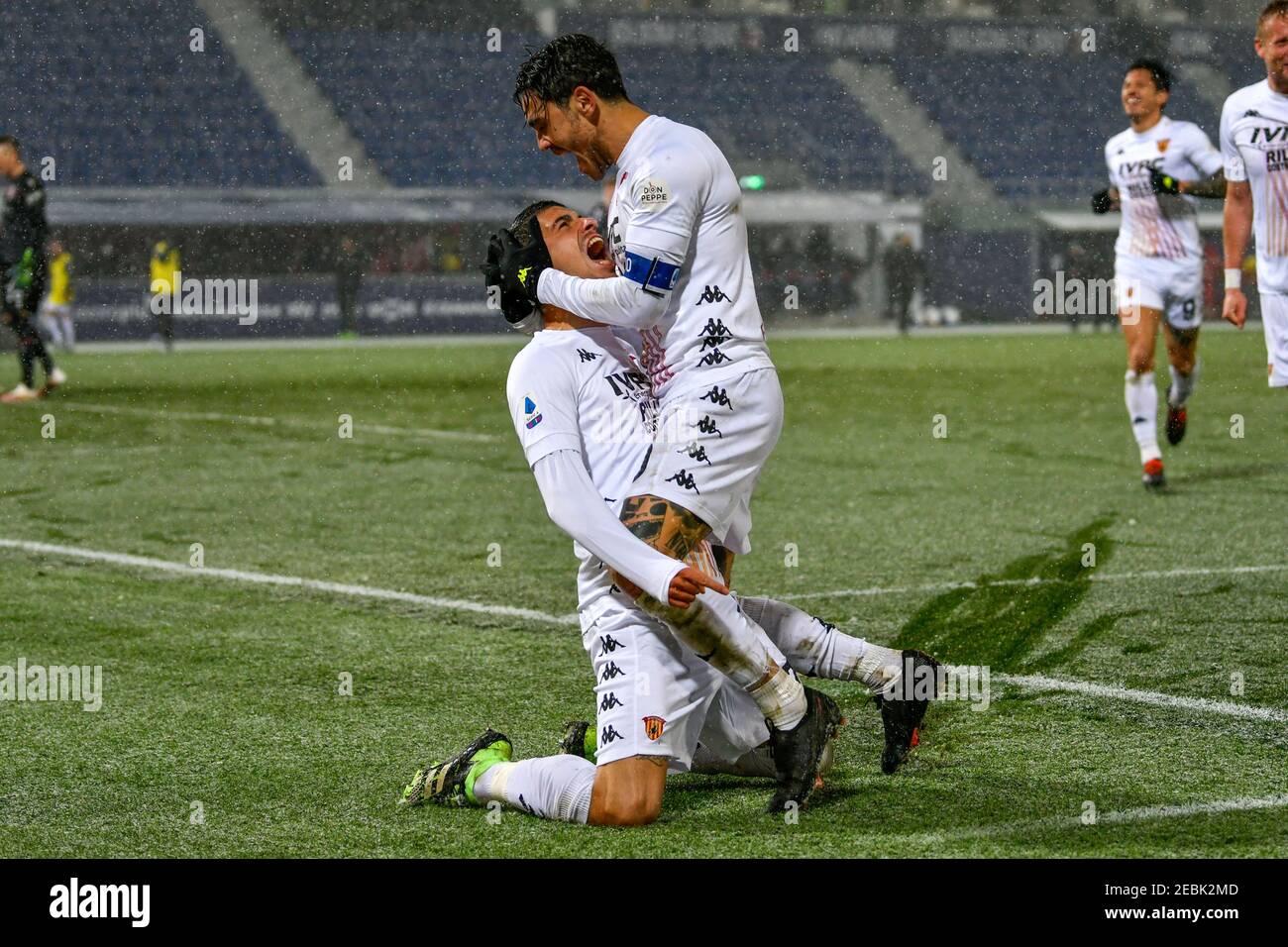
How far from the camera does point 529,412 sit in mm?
4012

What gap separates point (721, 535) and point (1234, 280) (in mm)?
4645

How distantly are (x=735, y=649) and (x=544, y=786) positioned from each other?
0.55 metres

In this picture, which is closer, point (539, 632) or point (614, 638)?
point (614, 638)

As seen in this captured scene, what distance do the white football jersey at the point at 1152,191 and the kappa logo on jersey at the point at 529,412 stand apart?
6.95 m

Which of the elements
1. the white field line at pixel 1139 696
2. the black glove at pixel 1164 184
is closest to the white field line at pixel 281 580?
the white field line at pixel 1139 696

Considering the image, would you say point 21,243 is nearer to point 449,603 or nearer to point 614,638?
point 449,603

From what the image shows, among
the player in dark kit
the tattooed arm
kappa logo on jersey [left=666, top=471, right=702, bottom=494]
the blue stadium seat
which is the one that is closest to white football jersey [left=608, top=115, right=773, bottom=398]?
kappa logo on jersey [left=666, top=471, right=702, bottom=494]

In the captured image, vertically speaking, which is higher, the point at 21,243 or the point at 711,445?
the point at 21,243

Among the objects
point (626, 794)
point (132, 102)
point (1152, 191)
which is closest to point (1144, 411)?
point (1152, 191)

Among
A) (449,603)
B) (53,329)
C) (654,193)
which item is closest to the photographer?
(654,193)

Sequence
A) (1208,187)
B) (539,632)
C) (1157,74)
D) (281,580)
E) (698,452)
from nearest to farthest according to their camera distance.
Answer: (698,452) → (539,632) → (281,580) → (1208,187) → (1157,74)

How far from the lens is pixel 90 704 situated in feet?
16.6

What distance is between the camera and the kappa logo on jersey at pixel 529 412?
13.1ft
